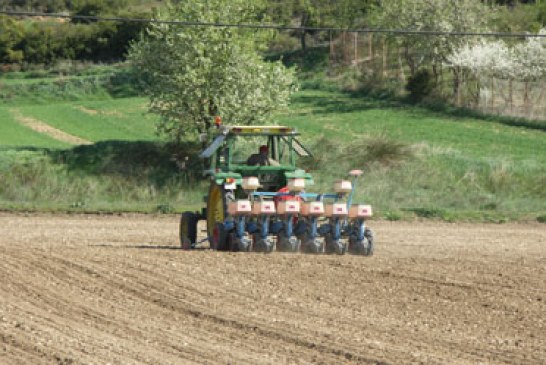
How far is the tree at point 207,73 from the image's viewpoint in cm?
3209

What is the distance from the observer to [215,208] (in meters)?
18.5

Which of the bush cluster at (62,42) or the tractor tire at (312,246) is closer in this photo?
the tractor tire at (312,246)

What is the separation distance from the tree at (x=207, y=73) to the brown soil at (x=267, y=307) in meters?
13.6

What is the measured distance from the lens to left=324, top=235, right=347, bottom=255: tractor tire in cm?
1767

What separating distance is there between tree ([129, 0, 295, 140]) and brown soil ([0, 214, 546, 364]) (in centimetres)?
1358

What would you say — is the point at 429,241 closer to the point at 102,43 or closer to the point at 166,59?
the point at 166,59

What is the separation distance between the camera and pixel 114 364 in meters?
10.1

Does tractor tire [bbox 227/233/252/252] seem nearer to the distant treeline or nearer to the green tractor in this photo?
the green tractor

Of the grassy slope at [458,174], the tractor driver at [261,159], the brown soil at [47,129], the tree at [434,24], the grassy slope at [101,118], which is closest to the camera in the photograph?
Answer: the tractor driver at [261,159]

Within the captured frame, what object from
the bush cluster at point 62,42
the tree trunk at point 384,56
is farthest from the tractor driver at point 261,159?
the bush cluster at point 62,42

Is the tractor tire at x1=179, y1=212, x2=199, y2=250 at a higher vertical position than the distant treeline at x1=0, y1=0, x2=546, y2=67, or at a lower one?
lower

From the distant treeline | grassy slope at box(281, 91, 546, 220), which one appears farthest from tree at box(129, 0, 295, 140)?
the distant treeline

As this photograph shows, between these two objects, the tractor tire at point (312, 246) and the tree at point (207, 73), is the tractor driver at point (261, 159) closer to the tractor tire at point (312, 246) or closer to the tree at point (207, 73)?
the tractor tire at point (312, 246)

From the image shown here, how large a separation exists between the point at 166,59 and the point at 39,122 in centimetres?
2274
